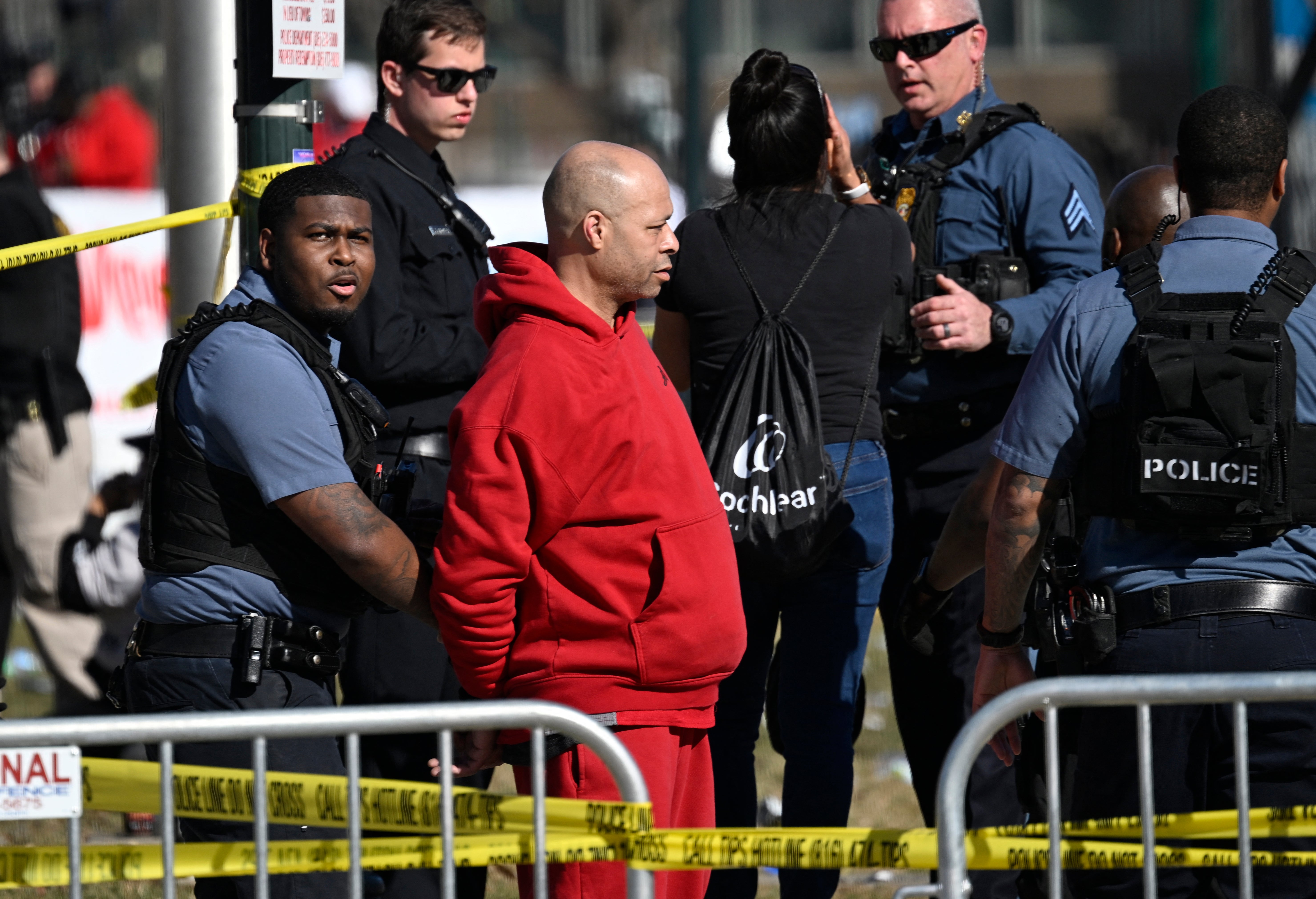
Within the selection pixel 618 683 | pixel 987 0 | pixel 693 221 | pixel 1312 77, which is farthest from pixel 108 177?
pixel 987 0

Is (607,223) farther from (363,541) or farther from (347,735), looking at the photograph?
(347,735)

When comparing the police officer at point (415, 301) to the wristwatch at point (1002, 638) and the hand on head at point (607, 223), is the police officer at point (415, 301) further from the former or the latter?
the wristwatch at point (1002, 638)

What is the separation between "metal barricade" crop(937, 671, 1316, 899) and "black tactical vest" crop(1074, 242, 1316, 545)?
568 mm

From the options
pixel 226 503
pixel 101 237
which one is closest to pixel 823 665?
pixel 226 503

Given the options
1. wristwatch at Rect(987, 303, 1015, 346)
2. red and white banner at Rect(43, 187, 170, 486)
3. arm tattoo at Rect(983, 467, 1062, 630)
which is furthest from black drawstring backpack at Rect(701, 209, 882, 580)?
red and white banner at Rect(43, 187, 170, 486)

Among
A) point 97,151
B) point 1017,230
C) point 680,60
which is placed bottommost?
point 1017,230

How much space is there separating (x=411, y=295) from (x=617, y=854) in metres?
2.23

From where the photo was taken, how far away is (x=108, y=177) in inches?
608

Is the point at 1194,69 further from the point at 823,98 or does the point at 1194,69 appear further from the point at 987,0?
the point at 823,98

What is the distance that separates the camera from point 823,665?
4.18m

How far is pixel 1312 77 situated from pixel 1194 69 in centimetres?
1681

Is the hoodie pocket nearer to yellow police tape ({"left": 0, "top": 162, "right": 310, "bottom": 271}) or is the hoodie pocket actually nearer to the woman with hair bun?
the woman with hair bun

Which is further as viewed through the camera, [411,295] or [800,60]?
[800,60]

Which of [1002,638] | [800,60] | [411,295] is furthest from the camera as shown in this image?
[800,60]
